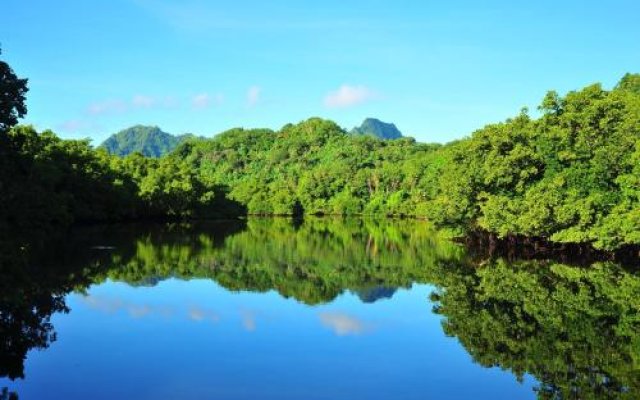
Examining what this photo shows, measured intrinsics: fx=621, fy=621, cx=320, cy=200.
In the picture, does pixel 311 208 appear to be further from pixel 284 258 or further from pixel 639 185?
pixel 639 185

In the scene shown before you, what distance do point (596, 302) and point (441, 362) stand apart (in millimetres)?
9603

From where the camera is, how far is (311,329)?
749 inches

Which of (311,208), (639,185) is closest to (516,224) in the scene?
(639,185)

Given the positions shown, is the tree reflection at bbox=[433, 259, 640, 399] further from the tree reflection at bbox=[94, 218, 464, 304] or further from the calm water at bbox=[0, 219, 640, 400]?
the tree reflection at bbox=[94, 218, 464, 304]

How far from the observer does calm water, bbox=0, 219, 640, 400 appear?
1319 cm

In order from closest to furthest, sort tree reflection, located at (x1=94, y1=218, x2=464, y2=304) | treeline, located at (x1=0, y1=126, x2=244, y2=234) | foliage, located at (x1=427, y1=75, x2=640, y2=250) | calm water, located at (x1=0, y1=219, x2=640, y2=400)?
calm water, located at (x1=0, y1=219, x2=640, y2=400) < treeline, located at (x1=0, y1=126, x2=244, y2=234) < tree reflection, located at (x1=94, y1=218, x2=464, y2=304) < foliage, located at (x1=427, y1=75, x2=640, y2=250)

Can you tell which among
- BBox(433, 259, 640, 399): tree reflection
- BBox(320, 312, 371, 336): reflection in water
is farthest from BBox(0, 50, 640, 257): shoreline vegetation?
BBox(320, 312, 371, 336): reflection in water

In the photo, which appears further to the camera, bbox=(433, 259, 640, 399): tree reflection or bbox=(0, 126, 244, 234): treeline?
bbox=(0, 126, 244, 234): treeline

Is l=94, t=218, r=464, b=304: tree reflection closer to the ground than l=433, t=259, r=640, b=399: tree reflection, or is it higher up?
closer to the ground

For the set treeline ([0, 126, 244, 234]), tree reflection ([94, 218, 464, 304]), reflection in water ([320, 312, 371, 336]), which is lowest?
reflection in water ([320, 312, 371, 336])

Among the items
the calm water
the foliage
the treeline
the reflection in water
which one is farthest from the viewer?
the foliage

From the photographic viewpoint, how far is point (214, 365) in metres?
14.7

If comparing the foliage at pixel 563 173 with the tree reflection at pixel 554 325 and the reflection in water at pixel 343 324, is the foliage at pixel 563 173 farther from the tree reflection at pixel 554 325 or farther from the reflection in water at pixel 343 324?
the reflection in water at pixel 343 324

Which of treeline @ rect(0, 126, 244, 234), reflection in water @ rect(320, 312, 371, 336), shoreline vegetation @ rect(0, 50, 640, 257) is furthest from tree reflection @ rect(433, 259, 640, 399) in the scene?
treeline @ rect(0, 126, 244, 234)
